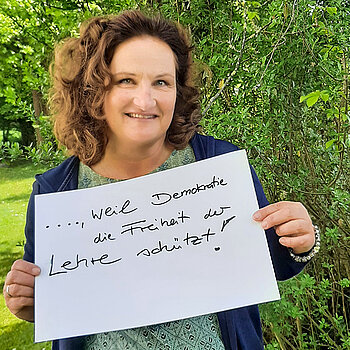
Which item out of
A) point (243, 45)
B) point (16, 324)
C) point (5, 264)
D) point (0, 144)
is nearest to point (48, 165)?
point (0, 144)

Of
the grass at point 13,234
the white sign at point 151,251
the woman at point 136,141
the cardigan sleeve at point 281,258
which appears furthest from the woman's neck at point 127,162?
the grass at point 13,234

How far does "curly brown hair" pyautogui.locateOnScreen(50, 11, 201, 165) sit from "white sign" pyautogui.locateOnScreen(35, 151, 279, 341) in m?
0.18

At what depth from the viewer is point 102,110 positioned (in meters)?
0.96

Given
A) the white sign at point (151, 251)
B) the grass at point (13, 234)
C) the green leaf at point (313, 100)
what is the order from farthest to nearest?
the grass at point (13, 234) → the green leaf at point (313, 100) → the white sign at point (151, 251)

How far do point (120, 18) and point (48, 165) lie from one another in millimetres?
781

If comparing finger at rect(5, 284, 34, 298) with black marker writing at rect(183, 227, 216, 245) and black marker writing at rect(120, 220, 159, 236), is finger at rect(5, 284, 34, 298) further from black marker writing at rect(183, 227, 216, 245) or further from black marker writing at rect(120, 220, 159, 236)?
black marker writing at rect(183, 227, 216, 245)

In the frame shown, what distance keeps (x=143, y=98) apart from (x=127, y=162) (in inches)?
7.0

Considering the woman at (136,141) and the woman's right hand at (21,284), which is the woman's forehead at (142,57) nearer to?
the woman at (136,141)

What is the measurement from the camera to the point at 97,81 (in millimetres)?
919

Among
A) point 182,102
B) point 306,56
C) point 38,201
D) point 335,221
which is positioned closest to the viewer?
point 38,201

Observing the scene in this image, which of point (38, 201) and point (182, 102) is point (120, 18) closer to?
point (182, 102)

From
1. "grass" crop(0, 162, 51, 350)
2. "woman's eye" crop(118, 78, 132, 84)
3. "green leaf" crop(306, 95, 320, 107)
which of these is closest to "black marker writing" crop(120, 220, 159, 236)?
"woman's eye" crop(118, 78, 132, 84)

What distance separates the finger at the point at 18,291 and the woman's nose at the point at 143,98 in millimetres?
415

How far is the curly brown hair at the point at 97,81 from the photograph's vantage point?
3.01ft
